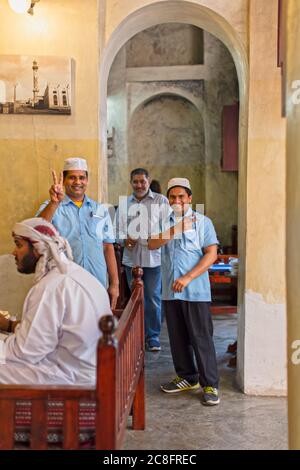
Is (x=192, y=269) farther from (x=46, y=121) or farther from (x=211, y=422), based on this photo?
(x=46, y=121)

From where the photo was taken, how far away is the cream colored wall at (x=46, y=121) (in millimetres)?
4480

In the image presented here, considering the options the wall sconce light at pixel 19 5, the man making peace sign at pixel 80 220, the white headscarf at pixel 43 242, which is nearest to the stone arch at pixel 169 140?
the wall sconce light at pixel 19 5

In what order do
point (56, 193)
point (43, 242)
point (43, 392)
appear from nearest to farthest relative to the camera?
point (43, 392)
point (43, 242)
point (56, 193)

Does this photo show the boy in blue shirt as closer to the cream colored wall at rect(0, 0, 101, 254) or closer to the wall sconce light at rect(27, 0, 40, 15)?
the cream colored wall at rect(0, 0, 101, 254)

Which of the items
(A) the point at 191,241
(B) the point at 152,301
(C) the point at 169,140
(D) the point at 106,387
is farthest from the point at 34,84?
(C) the point at 169,140

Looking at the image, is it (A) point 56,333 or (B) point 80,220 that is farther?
(B) point 80,220

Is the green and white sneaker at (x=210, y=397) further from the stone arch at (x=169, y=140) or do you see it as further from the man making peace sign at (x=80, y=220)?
the stone arch at (x=169, y=140)

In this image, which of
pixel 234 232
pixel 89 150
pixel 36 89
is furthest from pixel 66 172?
pixel 234 232

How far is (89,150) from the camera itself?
4.55 metres

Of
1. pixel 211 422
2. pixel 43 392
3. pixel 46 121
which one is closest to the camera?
pixel 43 392

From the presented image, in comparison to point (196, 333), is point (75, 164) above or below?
above

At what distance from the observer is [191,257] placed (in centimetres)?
445

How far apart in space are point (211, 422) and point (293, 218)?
2.19 metres

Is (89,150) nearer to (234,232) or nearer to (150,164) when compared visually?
(234,232)
